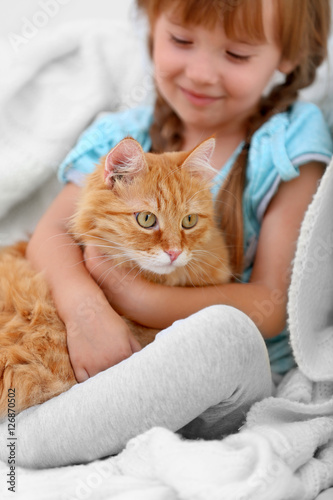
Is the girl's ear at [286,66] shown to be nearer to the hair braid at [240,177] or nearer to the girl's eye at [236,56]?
the hair braid at [240,177]

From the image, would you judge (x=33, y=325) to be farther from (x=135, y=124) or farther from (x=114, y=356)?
(x=135, y=124)

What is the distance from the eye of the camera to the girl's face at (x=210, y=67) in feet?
4.60

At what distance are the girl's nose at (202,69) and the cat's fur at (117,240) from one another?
0.27 m

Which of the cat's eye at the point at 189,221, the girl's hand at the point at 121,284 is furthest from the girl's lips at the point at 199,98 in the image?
the girl's hand at the point at 121,284

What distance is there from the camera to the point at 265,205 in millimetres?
1541

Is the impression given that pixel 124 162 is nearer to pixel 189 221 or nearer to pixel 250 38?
pixel 189 221

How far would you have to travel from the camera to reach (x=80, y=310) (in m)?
1.30

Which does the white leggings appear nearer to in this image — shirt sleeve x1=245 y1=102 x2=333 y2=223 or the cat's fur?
the cat's fur

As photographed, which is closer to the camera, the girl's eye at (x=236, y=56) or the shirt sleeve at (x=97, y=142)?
the girl's eye at (x=236, y=56)

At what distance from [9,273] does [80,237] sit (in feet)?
0.69

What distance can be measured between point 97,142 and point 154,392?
927 mm

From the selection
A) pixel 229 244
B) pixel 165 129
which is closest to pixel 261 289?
pixel 229 244

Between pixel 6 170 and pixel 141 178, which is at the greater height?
pixel 141 178

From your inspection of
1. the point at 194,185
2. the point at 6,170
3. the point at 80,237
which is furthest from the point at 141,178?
the point at 6,170
